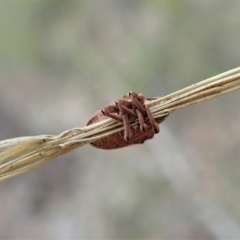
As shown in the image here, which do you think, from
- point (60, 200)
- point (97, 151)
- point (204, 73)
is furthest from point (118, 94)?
point (60, 200)

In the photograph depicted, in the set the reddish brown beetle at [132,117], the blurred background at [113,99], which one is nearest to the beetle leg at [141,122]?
the reddish brown beetle at [132,117]

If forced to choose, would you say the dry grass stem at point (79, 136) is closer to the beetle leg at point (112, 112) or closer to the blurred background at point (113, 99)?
the beetle leg at point (112, 112)

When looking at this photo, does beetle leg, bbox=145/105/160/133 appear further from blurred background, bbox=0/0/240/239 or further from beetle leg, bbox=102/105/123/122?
blurred background, bbox=0/0/240/239

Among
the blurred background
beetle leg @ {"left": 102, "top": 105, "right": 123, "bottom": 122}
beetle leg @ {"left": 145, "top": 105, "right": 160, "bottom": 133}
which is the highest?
the blurred background

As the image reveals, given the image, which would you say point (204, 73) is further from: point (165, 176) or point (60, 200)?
point (60, 200)

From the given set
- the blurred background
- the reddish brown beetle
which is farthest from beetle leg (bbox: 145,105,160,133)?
the blurred background

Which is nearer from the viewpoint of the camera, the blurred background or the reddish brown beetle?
the reddish brown beetle
